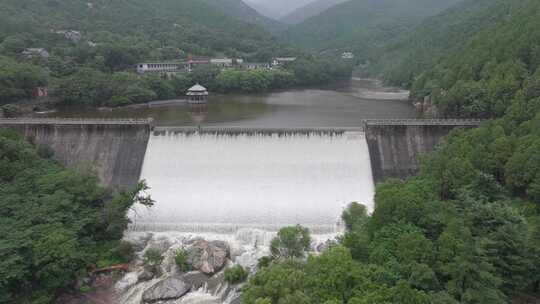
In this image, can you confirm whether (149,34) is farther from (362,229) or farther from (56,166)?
(362,229)

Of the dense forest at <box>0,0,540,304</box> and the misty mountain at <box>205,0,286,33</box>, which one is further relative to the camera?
the misty mountain at <box>205,0,286,33</box>

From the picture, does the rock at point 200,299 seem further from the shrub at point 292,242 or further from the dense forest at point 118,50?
the dense forest at point 118,50

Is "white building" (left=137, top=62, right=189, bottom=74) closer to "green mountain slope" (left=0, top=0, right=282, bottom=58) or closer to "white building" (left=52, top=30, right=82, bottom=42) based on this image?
"green mountain slope" (left=0, top=0, right=282, bottom=58)

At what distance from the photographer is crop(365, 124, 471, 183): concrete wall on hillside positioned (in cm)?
2534

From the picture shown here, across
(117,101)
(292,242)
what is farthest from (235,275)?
(117,101)

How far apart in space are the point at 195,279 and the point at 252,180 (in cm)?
812

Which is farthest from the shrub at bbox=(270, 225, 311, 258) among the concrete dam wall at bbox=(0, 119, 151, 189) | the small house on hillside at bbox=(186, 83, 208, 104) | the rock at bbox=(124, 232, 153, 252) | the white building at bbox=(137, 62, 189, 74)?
the white building at bbox=(137, 62, 189, 74)

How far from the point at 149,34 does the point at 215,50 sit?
14.6 meters

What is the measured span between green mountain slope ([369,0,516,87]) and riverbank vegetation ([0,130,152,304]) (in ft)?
154

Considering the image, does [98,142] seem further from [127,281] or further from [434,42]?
[434,42]

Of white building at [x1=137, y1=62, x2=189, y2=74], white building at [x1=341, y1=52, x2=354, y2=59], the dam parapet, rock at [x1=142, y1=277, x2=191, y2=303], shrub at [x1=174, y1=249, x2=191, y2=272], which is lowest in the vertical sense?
rock at [x1=142, y1=277, x2=191, y2=303]

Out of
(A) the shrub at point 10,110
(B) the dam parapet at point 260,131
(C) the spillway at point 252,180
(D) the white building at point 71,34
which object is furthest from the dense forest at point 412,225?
(D) the white building at point 71,34

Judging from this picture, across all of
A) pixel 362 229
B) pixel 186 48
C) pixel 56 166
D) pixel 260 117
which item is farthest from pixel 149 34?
pixel 362 229

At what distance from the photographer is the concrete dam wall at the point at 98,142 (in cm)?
2602
